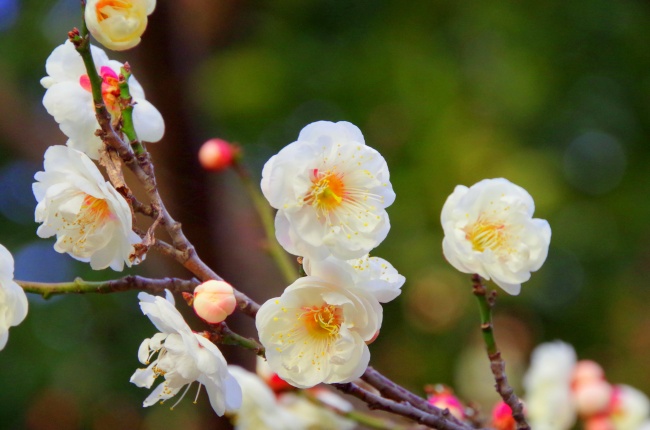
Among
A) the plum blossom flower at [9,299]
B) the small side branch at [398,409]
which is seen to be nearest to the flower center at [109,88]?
the plum blossom flower at [9,299]

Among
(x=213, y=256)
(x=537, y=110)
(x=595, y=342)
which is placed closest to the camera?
(x=213, y=256)

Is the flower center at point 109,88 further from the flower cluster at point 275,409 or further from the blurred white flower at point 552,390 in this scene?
the blurred white flower at point 552,390

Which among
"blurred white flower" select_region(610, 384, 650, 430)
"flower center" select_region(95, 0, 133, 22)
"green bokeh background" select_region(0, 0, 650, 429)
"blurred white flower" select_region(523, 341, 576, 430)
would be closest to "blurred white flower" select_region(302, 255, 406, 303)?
"flower center" select_region(95, 0, 133, 22)

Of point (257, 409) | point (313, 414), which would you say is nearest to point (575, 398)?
point (313, 414)

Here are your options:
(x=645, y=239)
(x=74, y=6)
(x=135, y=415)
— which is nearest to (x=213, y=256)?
(x=135, y=415)

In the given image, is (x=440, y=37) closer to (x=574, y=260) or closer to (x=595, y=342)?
(x=574, y=260)
